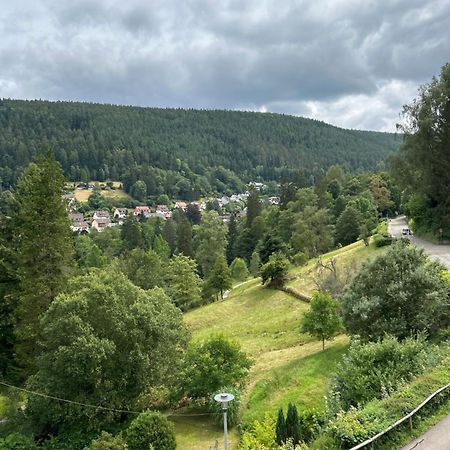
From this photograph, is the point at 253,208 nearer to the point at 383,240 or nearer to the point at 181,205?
the point at 383,240

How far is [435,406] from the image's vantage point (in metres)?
12.6

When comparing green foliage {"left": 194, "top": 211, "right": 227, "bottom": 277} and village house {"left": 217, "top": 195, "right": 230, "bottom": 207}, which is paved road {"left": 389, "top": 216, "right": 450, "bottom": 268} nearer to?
green foliage {"left": 194, "top": 211, "right": 227, "bottom": 277}

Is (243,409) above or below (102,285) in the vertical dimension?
below

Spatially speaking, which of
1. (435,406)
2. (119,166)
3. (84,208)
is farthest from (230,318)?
(119,166)

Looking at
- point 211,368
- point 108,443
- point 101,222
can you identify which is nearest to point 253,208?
point 211,368

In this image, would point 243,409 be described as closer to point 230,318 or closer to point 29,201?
point 29,201

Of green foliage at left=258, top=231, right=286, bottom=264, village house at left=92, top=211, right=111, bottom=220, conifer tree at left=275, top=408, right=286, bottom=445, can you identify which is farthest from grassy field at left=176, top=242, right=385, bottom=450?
village house at left=92, top=211, right=111, bottom=220

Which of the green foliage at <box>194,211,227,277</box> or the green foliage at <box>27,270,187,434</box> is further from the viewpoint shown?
the green foliage at <box>194,211,227,277</box>

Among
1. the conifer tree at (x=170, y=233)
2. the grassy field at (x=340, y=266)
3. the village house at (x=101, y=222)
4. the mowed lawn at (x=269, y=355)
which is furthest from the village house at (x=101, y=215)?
the grassy field at (x=340, y=266)

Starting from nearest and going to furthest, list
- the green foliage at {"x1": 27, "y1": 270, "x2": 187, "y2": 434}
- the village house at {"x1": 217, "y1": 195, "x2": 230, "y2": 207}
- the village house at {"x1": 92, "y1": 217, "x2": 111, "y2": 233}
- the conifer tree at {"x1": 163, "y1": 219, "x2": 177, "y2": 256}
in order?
the green foliage at {"x1": 27, "y1": 270, "x2": 187, "y2": 434}, the conifer tree at {"x1": 163, "y1": 219, "x2": 177, "y2": 256}, the village house at {"x1": 92, "y1": 217, "x2": 111, "y2": 233}, the village house at {"x1": 217, "y1": 195, "x2": 230, "y2": 207}

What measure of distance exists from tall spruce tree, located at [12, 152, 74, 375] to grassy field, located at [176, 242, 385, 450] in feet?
30.8

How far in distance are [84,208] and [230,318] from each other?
405ft

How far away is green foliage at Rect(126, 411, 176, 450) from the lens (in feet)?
55.1

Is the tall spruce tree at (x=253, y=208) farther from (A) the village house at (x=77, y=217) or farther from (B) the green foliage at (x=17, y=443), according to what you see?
(A) the village house at (x=77, y=217)
